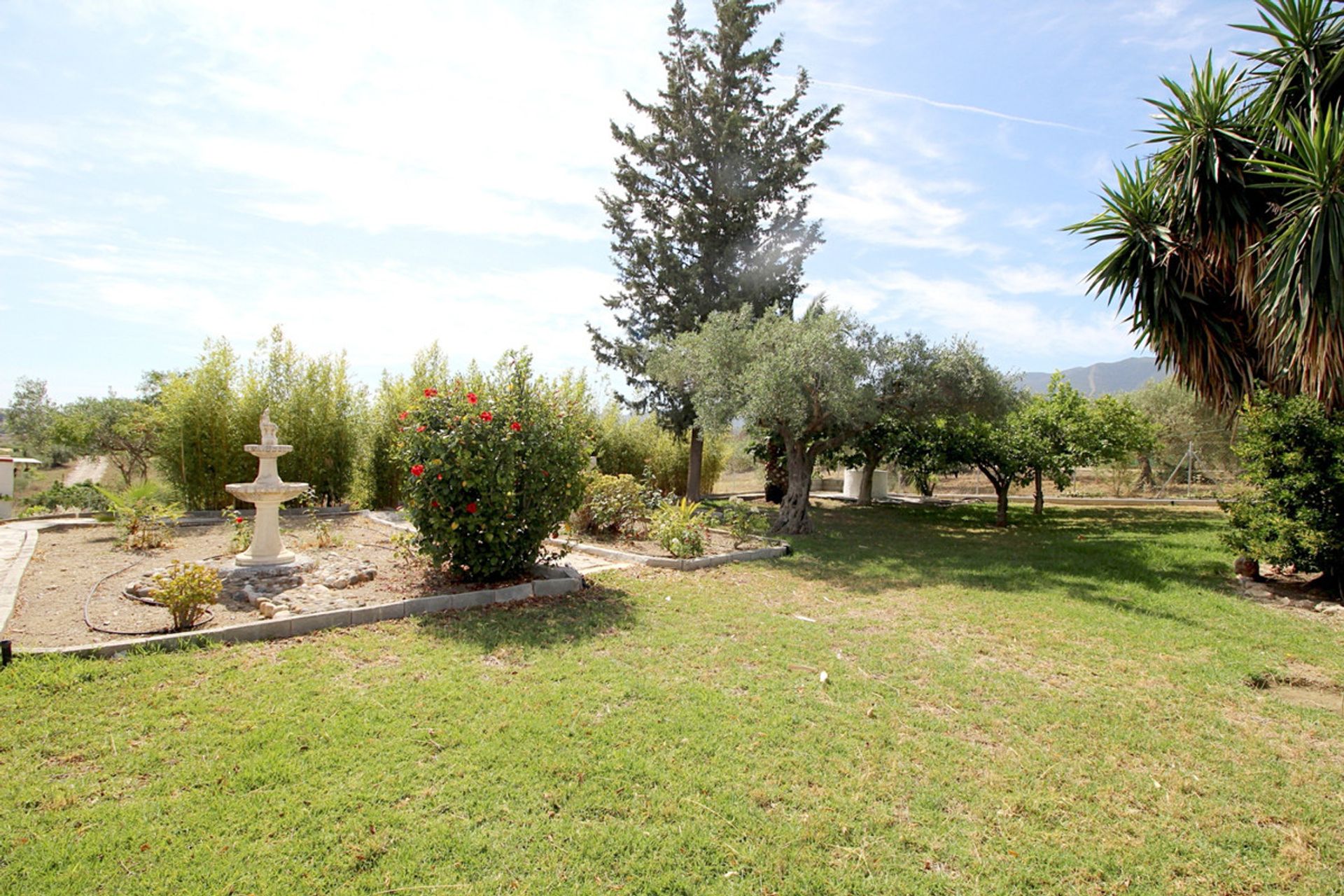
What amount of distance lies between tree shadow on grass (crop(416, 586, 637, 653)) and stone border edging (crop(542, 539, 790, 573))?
1328mm

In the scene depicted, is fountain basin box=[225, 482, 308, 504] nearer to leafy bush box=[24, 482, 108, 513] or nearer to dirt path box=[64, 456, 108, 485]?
leafy bush box=[24, 482, 108, 513]

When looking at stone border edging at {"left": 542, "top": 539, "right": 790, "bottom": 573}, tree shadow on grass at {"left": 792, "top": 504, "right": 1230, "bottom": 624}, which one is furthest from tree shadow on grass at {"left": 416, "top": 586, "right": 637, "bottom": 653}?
tree shadow on grass at {"left": 792, "top": 504, "right": 1230, "bottom": 624}

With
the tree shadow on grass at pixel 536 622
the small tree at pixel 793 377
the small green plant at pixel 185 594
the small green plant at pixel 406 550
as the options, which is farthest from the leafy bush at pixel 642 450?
the small green plant at pixel 185 594

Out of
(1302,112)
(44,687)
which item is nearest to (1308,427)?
(1302,112)

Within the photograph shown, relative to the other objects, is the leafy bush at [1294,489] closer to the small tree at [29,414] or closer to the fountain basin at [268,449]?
the fountain basin at [268,449]

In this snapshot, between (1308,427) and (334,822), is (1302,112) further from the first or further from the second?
(334,822)

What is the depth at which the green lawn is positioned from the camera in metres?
2.15

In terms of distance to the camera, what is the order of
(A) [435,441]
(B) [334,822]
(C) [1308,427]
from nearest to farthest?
(B) [334,822] < (A) [435,441] < (C) [1308,427]

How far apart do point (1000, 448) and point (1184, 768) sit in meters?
9.75

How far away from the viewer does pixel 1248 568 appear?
7.15 meters

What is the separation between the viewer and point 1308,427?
6.50m

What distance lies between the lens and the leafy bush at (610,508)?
8.90 metres

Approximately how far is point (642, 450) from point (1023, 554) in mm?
8066

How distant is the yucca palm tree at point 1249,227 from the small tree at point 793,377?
10.9ft
